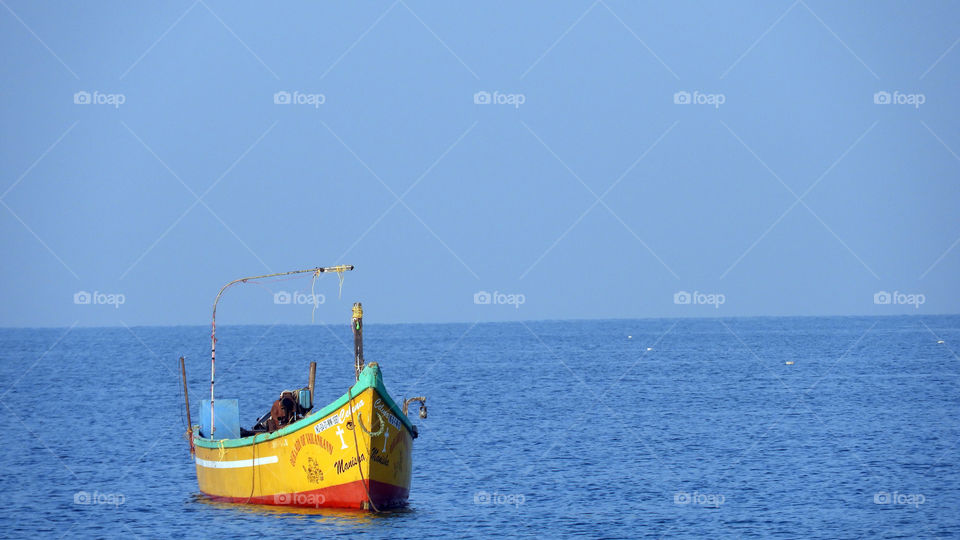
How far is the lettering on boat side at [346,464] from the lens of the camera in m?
29.8

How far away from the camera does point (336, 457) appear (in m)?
30.0

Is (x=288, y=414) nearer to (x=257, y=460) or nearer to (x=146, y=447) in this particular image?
(x=257, y=460)

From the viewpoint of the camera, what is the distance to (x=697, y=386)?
82938mm

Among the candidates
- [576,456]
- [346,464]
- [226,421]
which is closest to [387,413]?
[346,464]

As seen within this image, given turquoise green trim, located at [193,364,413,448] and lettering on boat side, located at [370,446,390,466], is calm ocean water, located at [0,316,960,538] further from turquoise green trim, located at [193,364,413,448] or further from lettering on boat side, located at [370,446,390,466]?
turquoise green trim, located at [193,364,413,448]

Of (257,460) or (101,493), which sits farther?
(101,493)

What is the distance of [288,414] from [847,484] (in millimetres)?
19162

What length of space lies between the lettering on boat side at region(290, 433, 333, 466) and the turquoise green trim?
0.29 metres

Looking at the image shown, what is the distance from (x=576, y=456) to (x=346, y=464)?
18.2 metres

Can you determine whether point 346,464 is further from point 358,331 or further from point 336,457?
point 358,331

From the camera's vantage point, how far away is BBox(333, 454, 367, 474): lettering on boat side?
29750 mm

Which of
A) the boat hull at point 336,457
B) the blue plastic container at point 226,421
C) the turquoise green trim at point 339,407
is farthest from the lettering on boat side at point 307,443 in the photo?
the blue plastic container at point 226,421

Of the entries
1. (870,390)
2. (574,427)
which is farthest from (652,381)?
(574,427)

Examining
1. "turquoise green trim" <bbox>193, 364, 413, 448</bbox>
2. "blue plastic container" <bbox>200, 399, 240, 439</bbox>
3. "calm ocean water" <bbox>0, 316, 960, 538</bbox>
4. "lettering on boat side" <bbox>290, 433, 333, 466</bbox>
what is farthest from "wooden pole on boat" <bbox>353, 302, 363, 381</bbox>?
"blue plastic container" <bbox>200, 399, 240, 439</bbox>
